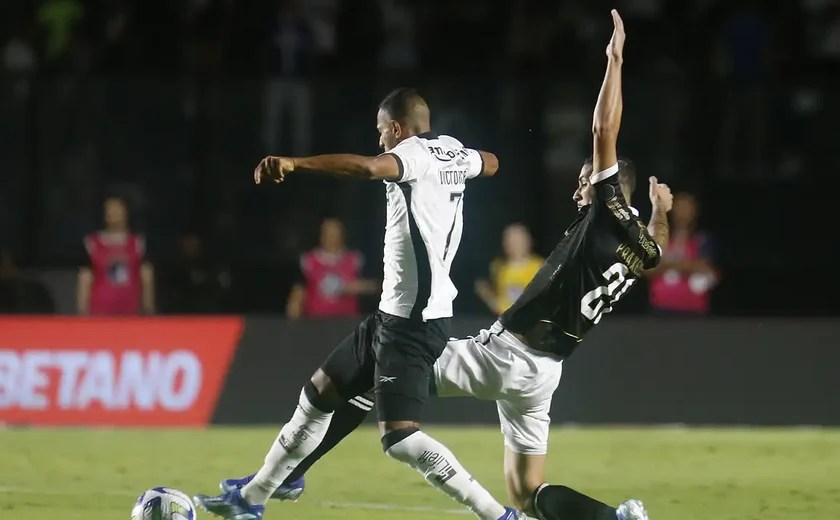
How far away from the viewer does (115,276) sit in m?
13.9

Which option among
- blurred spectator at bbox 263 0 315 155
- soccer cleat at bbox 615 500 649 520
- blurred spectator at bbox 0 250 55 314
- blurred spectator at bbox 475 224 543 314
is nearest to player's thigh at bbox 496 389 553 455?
soccer cleat at bbox 615 500 649 520

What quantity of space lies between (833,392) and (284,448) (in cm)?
677

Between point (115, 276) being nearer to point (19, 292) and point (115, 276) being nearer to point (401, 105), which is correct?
point (19, 292)

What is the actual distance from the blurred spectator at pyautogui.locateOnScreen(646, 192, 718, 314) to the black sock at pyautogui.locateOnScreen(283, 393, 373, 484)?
21.0ft

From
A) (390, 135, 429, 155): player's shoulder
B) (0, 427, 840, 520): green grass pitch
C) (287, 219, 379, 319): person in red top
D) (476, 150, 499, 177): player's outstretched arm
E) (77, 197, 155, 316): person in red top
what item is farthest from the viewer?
(287, 219, 379, 319): person in red top

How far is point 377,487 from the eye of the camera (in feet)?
31.2

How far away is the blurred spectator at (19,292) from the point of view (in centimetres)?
1498

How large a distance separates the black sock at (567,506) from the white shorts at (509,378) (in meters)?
0.28

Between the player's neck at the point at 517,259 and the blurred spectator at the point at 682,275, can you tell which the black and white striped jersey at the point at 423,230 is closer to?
the player's neck at the point at 517,259

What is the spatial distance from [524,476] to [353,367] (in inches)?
37.4

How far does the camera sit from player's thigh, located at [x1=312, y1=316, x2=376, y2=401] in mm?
7223

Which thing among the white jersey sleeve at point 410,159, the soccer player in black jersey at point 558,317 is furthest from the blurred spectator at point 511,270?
the white jersey sleeve at point 410,159

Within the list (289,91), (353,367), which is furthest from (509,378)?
(289,91)

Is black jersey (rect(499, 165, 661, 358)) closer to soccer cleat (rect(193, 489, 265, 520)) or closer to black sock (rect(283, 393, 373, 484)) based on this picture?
black sock (rect(283, 393, 373, 484))
